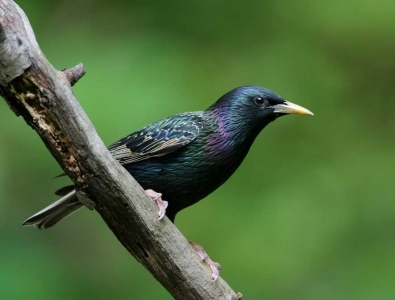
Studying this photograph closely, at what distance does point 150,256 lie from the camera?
2.62 meters

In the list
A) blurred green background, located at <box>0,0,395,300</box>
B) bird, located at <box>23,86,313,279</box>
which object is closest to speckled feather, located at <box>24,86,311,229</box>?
bird, located at <box>23,86,313,279</box>

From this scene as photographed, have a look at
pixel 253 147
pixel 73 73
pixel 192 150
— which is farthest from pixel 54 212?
pixel 253 147

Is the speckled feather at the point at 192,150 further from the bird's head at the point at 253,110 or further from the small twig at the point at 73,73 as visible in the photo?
the small twig at the point at 73,73

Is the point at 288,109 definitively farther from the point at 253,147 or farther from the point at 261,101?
the point at 253,147

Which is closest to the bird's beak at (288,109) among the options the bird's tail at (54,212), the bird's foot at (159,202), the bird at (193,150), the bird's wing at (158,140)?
the bird at (193,150)

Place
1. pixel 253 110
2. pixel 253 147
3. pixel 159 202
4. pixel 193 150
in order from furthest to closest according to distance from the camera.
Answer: pixel 253 147
pixel 253 110
pixel 193 150
pixel 159 202

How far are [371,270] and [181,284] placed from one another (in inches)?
69.9

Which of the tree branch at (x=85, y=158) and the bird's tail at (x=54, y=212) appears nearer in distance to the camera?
the tree branch at (x=85, y=158)

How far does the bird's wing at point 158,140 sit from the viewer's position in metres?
2.99

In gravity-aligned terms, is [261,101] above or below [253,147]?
above

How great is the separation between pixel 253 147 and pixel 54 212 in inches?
61.6

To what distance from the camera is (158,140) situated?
9.93ft

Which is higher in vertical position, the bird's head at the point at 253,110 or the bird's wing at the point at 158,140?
the bird's wing at the point at 158,140

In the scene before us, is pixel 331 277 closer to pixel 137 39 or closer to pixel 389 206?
pixel 389 206
